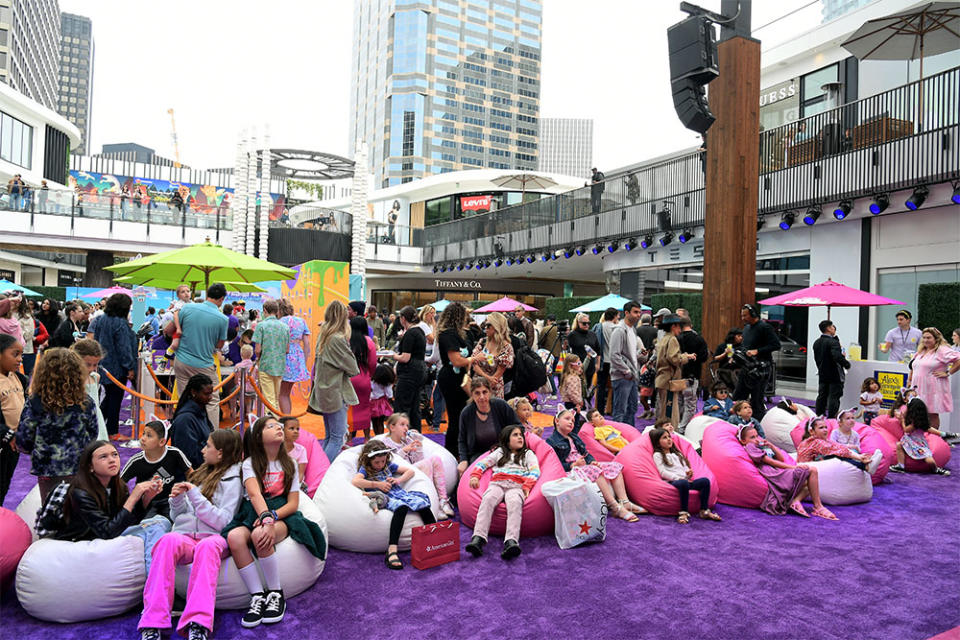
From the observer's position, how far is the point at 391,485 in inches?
185

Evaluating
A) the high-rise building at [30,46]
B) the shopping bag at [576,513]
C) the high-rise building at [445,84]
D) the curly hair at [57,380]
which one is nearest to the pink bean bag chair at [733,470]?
the shopping bag at [576,513]

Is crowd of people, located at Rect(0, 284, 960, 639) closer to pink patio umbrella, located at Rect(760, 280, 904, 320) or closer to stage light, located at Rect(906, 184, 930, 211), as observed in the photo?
→ pink patio umbrella, located at Rect(760, 280, 904, 320)

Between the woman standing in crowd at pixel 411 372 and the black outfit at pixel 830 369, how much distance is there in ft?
18.4

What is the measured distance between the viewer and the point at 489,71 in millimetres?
125062

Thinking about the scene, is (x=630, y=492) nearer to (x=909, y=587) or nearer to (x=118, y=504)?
(x=909, y=587)

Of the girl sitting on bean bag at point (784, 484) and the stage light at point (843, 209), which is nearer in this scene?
the girl sitting on bean bag at point (784, 484)

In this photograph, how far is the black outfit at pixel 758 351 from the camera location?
8273 millimetres

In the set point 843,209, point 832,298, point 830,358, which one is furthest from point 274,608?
point 843,209

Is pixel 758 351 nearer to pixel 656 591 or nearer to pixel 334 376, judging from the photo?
pixel 656 591

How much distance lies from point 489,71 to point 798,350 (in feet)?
395

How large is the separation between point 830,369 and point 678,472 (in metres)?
4.80

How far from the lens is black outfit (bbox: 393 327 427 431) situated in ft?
22.3

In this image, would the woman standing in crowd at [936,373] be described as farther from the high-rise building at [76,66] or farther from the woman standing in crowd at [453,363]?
the high-rise building at [76,66]

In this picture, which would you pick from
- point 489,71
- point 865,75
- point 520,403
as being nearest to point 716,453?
point 520,403
